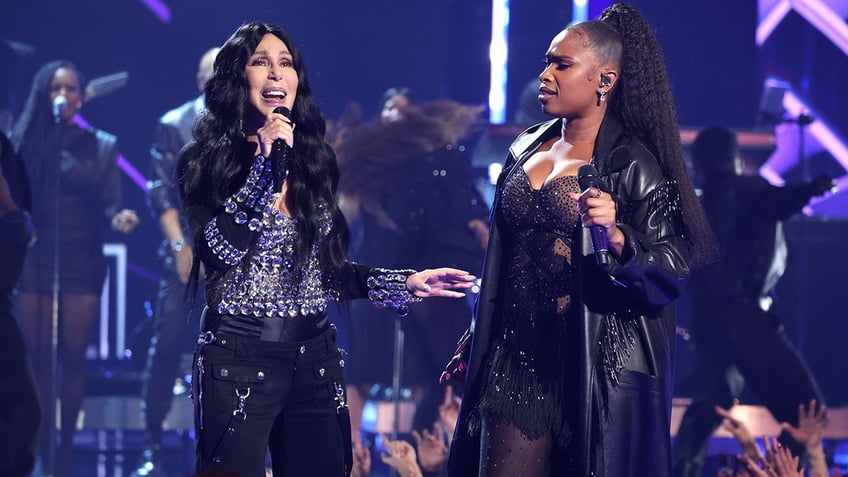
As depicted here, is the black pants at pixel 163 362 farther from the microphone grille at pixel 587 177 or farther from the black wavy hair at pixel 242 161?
the microphone grille at pixel 587 177

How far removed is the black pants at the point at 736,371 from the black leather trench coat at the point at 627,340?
3.00 metres

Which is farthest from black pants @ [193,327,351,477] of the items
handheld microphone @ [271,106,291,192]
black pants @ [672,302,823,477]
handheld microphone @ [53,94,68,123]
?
handheld microphone @ [53,94,68,123]

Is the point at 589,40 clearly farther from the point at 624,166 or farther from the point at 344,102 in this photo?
the point at 344,102

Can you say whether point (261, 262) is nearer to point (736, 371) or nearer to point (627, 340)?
point (627, 340)

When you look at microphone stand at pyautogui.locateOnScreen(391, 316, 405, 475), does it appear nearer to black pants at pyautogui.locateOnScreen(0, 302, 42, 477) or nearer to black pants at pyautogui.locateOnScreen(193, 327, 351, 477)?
black pants at pyautogui.locateOnScreen(0, 302, 42, 477)

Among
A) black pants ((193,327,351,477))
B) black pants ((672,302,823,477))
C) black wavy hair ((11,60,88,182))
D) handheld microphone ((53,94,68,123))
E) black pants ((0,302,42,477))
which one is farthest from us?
black wavy hair ((11,60,88,182))

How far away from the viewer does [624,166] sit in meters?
3.52

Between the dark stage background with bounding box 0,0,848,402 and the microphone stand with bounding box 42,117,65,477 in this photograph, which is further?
the dark stage background with bounding box 0,0,848,402

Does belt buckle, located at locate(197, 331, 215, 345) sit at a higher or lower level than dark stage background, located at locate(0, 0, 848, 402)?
lower

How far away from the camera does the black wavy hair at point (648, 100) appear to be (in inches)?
142

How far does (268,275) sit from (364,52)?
8.62m

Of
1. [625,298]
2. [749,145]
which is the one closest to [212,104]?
[625,298]

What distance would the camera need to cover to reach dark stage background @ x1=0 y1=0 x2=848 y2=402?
27.9 feet

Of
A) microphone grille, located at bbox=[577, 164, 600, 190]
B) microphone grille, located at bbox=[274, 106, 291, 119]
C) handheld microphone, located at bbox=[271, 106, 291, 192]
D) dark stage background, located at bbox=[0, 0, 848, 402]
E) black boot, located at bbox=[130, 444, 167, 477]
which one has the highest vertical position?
dark stage background, located at bbox=[0, 0, 848, 402]
